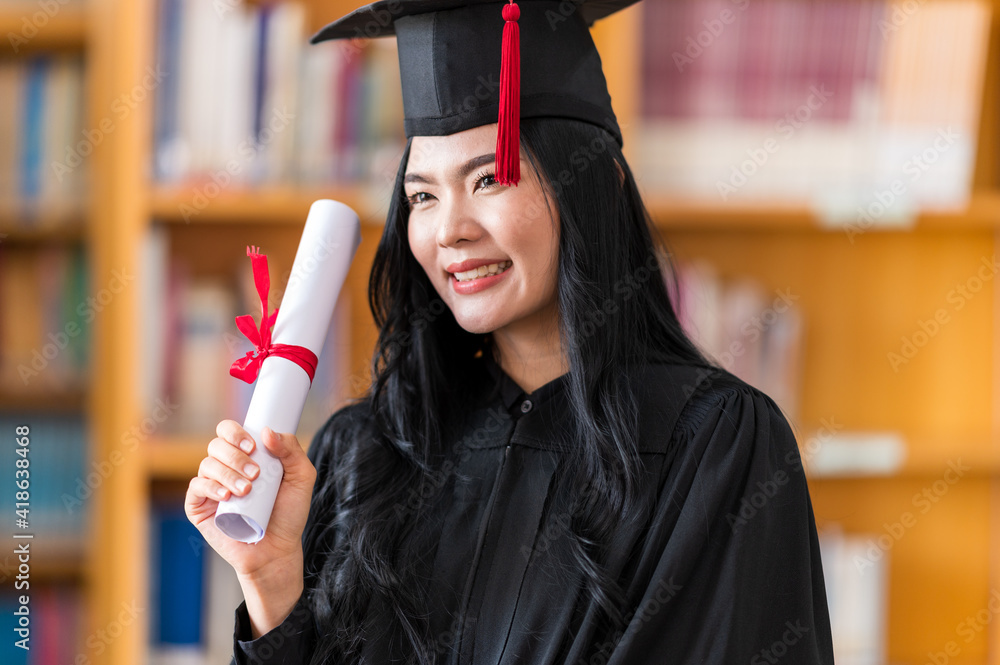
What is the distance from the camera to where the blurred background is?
1.75m

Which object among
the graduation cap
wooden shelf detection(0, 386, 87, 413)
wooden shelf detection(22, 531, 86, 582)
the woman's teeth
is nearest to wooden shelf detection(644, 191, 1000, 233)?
the graduation cap

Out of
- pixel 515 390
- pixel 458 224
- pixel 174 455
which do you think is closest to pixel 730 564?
pixel 515 390

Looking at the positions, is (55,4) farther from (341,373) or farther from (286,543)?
(286,543)

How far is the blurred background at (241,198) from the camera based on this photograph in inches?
68.8

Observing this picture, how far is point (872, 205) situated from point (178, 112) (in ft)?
4.53

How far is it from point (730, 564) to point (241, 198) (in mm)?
1232

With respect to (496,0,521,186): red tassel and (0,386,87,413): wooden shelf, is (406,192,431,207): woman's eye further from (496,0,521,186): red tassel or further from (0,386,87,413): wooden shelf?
(0,386,87,413): wooden shelf

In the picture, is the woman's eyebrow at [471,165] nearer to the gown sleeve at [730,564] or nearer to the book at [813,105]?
the gown sleeve at [730,564]

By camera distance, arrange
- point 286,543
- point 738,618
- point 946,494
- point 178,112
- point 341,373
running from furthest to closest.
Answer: point 946,494
point 341,373
point 178,112
point 286,543
point 738,618

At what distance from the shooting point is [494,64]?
1.04 meters

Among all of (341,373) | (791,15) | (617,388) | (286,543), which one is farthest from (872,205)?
(286,543)

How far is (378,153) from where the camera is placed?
1.81 m

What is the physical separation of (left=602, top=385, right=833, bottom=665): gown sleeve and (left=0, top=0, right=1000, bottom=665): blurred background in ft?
2.71

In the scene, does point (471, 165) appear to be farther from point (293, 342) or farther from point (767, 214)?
point (767, 214)
